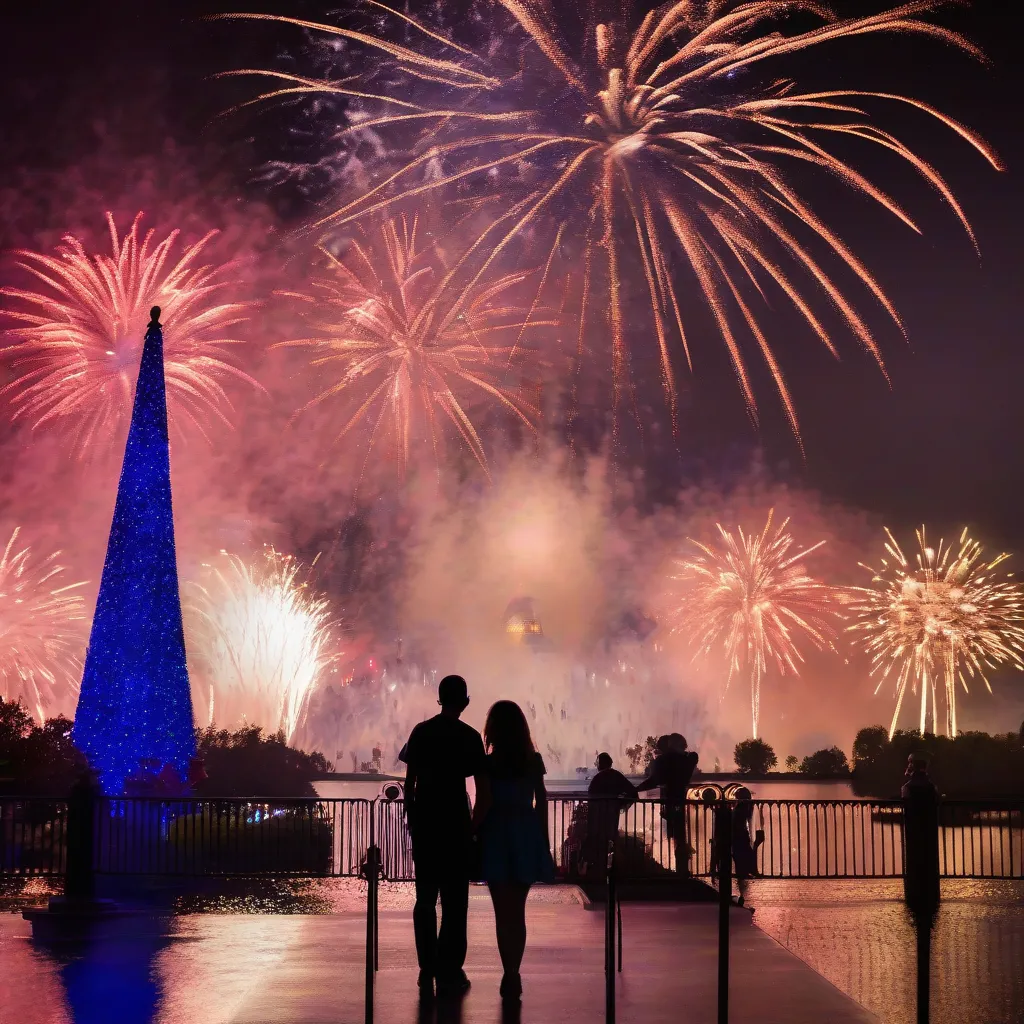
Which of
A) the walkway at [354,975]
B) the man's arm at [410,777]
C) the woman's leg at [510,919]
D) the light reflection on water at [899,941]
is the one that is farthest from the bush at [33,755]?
the woman's leg at [510,919]

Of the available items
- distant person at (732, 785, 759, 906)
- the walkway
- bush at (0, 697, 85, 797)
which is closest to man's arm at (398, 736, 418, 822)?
the walkway

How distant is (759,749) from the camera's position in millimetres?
110562

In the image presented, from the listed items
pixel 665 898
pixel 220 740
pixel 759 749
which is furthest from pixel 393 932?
pixel 759 749

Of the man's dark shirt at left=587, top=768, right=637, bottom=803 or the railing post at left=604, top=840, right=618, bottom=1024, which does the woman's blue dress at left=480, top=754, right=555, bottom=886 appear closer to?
the railing post at left=604, top=840, right=618, bottom=1024

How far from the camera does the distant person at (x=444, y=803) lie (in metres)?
9.63

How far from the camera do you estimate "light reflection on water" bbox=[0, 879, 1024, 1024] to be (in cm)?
1005

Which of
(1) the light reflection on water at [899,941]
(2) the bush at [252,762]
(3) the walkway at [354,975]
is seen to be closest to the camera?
(3) the walkway at [354,975]

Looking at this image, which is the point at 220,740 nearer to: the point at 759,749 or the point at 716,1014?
the point at 716,1014

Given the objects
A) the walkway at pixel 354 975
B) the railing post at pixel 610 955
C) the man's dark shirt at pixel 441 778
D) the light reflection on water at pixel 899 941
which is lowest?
the light reflection on water at pixel 899 941

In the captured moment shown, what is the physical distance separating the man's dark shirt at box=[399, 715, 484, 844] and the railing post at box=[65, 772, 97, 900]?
26.0 feet

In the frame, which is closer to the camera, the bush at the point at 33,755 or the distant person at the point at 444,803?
the distant person at the point at 444,803

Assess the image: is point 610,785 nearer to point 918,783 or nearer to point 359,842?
point 918,783

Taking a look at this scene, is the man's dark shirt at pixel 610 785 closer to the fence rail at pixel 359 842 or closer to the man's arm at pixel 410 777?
the fence rail at pixel 359 842

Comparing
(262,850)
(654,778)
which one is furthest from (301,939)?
(262,850)
